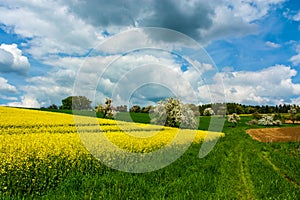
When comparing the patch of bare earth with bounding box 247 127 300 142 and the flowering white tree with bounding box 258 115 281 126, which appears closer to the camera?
the patch of bare earth with bounding box 247 127 300 142

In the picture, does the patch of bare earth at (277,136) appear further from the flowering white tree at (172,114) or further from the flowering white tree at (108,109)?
the flowering white tree at (108,109)

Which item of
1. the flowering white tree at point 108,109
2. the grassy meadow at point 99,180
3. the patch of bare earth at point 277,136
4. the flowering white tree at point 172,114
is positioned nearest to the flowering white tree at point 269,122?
the patch of bare earth at point 277,136

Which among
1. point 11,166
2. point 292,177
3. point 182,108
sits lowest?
point 292,177

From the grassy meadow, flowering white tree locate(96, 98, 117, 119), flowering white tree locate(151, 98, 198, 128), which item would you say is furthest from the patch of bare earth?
the grassy meadow

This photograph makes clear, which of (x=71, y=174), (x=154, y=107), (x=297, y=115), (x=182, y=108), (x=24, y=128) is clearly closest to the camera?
(x=71, y=174)

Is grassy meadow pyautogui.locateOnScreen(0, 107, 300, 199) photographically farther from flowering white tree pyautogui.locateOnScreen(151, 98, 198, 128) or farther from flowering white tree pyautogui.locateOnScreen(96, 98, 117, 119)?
flowering white tree pyautogui.locateOnScreen(96, 98, 117, 119)

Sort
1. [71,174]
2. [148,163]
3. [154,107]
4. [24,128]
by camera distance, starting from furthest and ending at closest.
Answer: [154,107] → [24,128] → [148,163] → [71,174]

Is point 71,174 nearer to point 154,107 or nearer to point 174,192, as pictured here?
point 174,192

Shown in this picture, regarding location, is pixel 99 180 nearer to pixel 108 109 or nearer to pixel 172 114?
pixel 172 114

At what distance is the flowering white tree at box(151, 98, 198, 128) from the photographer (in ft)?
135

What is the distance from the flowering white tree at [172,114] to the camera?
41.2 m

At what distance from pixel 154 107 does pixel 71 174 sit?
113 ft

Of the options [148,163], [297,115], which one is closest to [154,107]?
[148,163]

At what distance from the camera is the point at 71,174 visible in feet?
34.0
